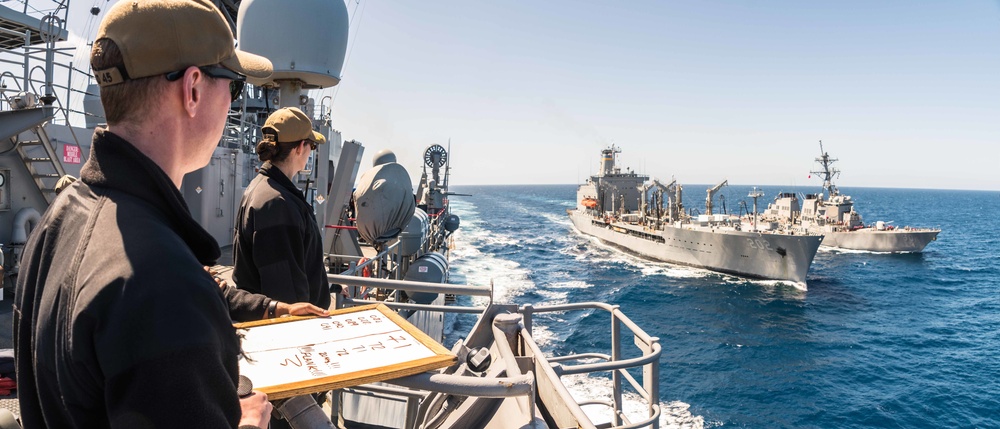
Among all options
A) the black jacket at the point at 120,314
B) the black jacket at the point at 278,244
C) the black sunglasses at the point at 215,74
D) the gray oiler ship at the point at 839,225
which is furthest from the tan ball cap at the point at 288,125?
the gray oiler ship at the point at 839,225

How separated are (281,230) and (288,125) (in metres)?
0.68

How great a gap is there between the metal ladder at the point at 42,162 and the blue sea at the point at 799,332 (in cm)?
991

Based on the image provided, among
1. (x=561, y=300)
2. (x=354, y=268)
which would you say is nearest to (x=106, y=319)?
(x=354, y=268)

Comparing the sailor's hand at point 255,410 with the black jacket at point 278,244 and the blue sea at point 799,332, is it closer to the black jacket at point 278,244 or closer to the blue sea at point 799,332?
the black jacket at point 278,244

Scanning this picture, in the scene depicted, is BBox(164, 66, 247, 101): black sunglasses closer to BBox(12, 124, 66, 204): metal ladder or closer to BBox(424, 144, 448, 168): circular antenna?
BBox(12, 124, 66, 204): metal ladder

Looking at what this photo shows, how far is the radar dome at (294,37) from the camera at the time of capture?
7.45m

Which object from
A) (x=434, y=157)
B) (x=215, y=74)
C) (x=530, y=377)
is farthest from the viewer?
(x=434, y=157)

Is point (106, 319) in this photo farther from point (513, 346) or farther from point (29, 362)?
point (513, 346)

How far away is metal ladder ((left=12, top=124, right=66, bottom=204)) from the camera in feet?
29.9

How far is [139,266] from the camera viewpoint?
0.97 meters

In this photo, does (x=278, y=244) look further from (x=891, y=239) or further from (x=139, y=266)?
(x=891, y=239)

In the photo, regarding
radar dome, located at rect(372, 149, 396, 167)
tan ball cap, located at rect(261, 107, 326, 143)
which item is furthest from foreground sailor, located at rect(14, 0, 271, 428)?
radar dome, located at rect(372, 149, 396, 167)

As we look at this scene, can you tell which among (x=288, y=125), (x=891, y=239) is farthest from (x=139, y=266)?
(x=891, y=239)

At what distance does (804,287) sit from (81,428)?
3758cm
